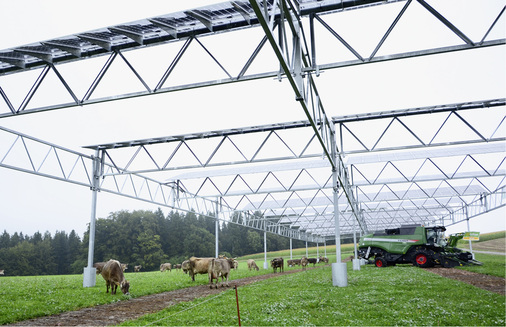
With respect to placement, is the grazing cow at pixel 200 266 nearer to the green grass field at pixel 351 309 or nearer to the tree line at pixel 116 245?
the green grass field at pixel 351 309

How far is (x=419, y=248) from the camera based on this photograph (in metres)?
30.5

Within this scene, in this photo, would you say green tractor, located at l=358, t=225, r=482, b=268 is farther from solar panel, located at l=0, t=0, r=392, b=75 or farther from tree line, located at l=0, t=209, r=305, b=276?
tree line, located at l=0, t=209, r=305, b=276

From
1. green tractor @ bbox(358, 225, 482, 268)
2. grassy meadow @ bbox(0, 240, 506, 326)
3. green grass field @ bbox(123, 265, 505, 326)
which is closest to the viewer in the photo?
green grass field @ bbox(123, 265, 505, 326)

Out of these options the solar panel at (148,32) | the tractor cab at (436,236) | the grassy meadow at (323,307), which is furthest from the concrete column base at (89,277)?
the tractor cab at (436,236)

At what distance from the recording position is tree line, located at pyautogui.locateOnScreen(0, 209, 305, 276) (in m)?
74.7

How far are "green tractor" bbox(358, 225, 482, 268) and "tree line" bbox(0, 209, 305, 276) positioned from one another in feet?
179

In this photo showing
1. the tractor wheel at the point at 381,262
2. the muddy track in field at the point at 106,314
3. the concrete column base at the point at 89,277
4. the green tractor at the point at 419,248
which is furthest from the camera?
the tractor wheel at the point at 381,262

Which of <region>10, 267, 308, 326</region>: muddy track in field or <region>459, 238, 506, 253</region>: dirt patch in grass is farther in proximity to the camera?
<region>459, 238, 506, 253</region>: dirt patch in grass

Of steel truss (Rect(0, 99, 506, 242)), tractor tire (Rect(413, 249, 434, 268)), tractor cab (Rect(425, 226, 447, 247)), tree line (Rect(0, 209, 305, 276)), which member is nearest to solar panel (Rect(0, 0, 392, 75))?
steel truss (Rect(0, 99, 506, 242))

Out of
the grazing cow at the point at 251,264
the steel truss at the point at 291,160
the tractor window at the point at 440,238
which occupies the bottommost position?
the grazing cow at the point at 251,264

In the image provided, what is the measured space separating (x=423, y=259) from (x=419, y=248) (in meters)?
0.96

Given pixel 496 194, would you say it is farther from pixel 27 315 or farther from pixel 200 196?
pixel 27 315

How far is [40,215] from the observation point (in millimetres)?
92062

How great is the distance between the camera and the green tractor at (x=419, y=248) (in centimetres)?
2934
